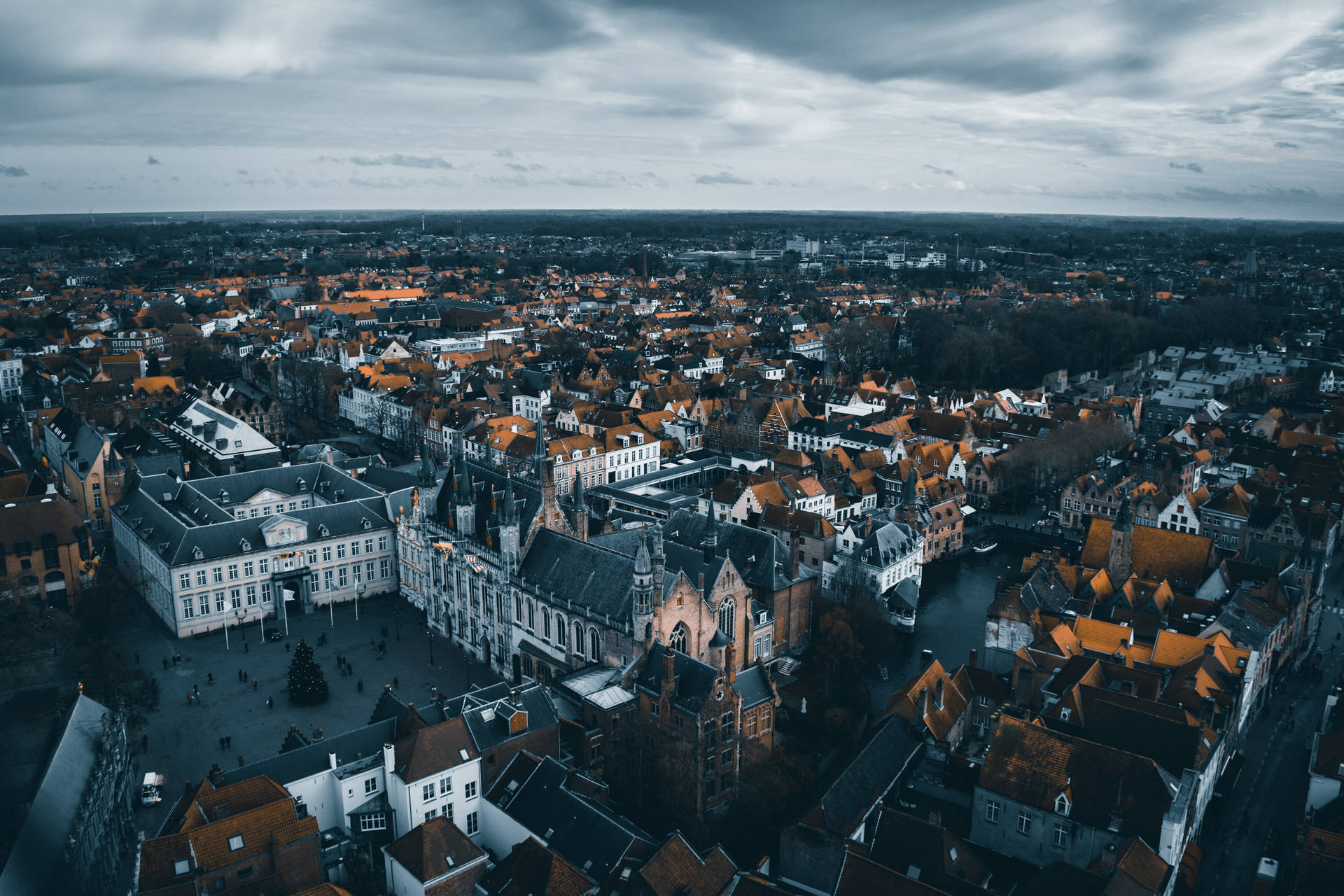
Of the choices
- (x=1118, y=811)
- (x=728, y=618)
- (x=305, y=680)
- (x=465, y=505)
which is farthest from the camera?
(x=465, y=505)

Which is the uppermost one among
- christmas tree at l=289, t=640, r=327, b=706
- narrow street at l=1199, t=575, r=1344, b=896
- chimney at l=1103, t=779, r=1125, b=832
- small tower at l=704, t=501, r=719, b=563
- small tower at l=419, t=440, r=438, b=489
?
small tower at l=419, t=440, r=438, b=489

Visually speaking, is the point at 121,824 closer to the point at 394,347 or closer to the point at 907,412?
the point at 907,412

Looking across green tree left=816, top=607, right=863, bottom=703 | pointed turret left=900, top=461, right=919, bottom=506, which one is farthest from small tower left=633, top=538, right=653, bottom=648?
pointed turret left=900, top=461, right=919, bottom=506

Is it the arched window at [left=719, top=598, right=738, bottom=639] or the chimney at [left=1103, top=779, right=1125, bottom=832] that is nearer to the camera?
the chimney at [left=1103, top=779, right=1125, bottom=832]

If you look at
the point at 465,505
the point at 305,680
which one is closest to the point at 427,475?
the point at 465,505

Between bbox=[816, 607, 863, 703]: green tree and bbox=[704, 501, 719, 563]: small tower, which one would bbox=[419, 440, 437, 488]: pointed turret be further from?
bbox=[816, 607, 863, 703]: green tree

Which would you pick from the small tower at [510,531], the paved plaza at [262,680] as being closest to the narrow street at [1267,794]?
the small tower at [510,531]

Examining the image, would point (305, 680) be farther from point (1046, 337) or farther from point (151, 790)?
point (1046, 337)
